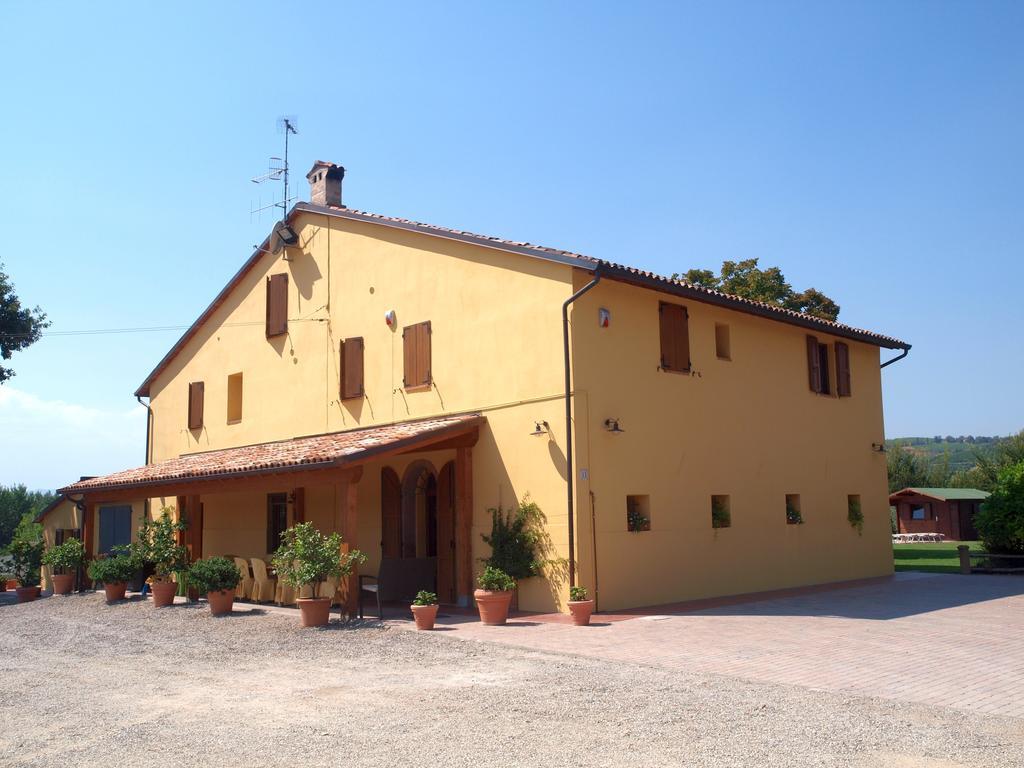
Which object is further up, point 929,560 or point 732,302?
point 732,302

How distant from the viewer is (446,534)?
14570 millimetres

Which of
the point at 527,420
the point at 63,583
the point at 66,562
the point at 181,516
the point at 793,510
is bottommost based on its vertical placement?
the point at 63,583

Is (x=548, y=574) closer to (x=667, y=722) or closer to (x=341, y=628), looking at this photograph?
(x=341, y=628)

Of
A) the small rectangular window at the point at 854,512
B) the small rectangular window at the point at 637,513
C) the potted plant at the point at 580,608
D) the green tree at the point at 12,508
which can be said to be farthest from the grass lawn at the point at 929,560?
the green tree at the point at 12,508

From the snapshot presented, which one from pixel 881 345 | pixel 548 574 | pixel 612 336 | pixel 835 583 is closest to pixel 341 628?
pixel 548 574

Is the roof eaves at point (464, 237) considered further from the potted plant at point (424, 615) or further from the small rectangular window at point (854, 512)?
the small rectangular window at point (854, 512)

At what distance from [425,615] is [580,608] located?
1.95 meters

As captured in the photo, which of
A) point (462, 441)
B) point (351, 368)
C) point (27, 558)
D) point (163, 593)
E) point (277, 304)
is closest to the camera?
point (462, 441)

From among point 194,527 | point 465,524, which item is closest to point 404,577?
point 465,524

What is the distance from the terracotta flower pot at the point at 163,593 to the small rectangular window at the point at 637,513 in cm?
843

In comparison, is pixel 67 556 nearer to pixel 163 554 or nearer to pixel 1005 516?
pixel 163 554

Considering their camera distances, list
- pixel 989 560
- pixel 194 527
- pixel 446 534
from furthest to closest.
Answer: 1. pixel 989 560
2. pixel 194 527
3. pixel 446 534

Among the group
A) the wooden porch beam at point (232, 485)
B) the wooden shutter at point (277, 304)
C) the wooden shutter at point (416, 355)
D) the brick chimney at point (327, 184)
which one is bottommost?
the wooden porch beam at point (232, 485)

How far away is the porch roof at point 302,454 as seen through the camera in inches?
490
